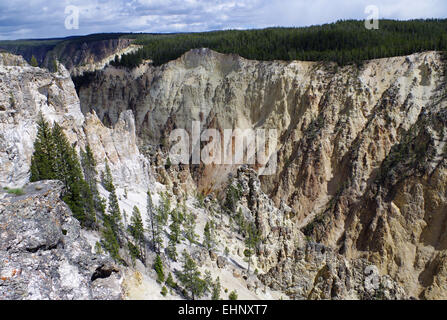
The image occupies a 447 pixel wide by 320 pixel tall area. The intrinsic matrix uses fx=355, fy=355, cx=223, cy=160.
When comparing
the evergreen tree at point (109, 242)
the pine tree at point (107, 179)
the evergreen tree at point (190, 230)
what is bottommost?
the evergreen tree at point (190, 230)

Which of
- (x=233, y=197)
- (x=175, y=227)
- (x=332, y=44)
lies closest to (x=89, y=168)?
(x=175, y=227)

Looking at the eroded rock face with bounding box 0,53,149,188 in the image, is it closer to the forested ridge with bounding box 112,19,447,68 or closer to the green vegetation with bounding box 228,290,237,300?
the green vegetation with bounding box 228,290,237,300

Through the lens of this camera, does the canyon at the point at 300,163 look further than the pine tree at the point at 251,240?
No

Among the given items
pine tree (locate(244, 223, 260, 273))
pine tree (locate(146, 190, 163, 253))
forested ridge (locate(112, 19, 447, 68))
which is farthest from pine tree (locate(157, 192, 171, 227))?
forested ridge (locate(112, 19, 447, 68))

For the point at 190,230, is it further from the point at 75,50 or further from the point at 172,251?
the point at 75,50

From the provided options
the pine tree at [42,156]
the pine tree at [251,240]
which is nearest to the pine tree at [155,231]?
the pine tree at [251,240]

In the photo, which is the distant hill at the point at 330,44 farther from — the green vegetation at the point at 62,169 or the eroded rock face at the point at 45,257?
the eroded rock face at the point at 45,257
